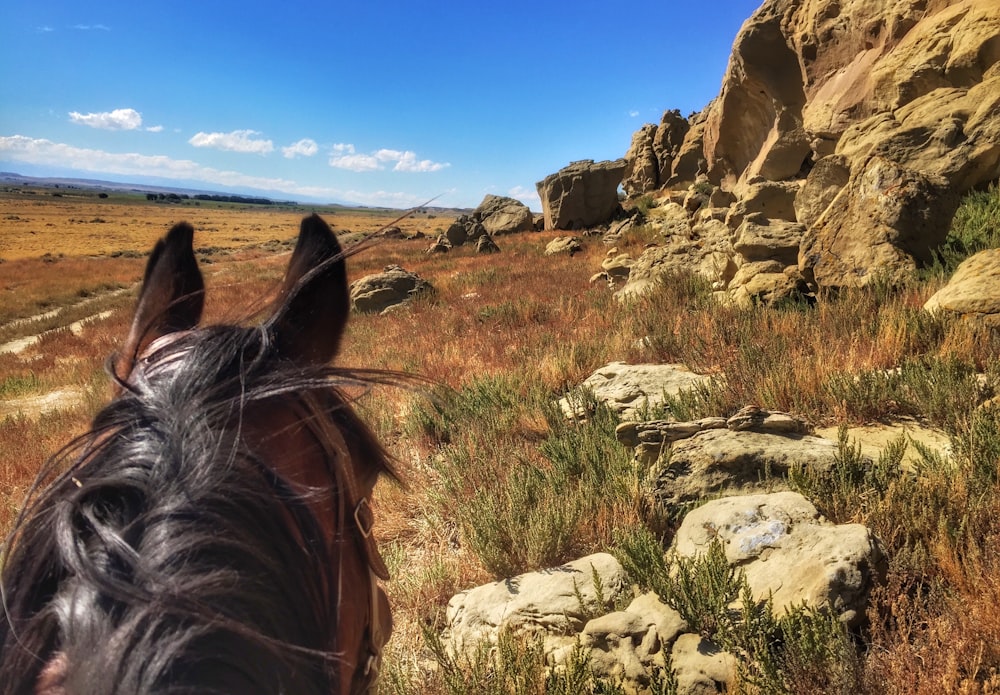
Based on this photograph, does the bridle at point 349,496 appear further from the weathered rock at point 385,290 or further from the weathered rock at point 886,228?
the weathered rock at point 385,290

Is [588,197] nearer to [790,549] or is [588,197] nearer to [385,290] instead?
[385,290]

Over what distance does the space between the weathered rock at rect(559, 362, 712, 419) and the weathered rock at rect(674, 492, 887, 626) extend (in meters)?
1.50

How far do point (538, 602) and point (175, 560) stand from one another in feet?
6.79

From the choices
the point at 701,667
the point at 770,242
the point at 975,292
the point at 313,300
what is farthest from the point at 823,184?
the point at 313,300

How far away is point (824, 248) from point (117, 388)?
6745 mm

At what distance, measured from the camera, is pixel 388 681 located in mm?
2160

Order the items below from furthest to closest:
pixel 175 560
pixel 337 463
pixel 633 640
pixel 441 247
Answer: pixel 441 247 → pixel 633 640 → pixel 337 463 → pixel 175 560

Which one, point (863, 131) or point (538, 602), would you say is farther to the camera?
point (863, 131)

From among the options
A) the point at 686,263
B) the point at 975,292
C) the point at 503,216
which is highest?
the point at 503,216

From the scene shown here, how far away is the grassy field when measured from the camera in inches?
71.0

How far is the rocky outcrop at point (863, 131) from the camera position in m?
5.77

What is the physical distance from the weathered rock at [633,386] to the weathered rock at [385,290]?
856 centimetres

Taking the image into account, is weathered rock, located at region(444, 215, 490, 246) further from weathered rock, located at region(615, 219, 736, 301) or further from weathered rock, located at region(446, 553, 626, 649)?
weathered rock, located at region(446, 553, 626, 649)

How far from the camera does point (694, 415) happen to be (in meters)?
3.88
